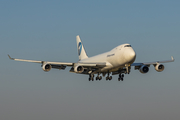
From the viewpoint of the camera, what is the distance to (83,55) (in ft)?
290

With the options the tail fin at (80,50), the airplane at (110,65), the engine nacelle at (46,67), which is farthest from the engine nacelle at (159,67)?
the engine nacelle at (46,67)

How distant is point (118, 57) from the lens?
6444cm

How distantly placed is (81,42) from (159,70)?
29411mm

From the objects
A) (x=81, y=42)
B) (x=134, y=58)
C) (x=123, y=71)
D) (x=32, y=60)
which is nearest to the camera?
(x=134, y=58)

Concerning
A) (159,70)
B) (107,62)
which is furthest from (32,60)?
(159,70)

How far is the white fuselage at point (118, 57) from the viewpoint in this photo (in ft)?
206

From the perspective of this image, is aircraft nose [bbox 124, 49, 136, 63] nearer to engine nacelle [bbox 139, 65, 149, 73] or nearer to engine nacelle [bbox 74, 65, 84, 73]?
engine nacelle [bbox 139, 65, 149, 73]

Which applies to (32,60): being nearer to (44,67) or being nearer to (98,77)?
(44,67)

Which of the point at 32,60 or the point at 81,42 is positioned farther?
the point at 81,42

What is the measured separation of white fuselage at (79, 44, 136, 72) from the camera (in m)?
62.8

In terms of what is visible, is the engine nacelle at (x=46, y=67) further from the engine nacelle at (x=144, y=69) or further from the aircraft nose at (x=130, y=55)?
the engine nacelle at (x=144, y=69)

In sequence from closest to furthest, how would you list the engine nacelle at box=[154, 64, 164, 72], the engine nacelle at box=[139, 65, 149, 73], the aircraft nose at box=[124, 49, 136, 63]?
the aircraft nose at box=[124, 49, 136, 63] < the engine nacelle at box=[154, 64, 164, 72] < the engine nacelle at box=[139, 65, 149, 73]

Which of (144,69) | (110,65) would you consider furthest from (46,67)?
(144,69)

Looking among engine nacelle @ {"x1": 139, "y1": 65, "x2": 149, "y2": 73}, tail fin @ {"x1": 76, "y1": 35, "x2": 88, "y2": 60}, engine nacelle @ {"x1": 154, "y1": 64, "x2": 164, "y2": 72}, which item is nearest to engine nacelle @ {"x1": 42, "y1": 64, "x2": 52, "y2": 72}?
engine nacelle @ {"x1": 139, "y1": 65, "x2": 149, "y2": 73}
